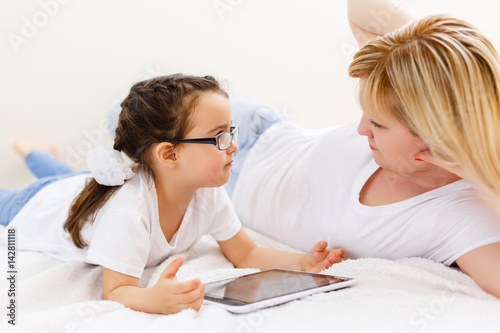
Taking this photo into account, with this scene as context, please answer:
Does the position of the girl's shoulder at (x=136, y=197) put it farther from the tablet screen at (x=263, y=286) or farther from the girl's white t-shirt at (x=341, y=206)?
the girl's white t-shirt at (x=341, y=206)

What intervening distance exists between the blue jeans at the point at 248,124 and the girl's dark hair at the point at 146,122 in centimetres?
41

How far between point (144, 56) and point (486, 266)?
1.68 meters

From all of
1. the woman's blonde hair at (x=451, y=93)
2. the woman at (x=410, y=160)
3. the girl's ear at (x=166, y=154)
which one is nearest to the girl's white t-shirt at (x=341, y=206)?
the woman at (x=410, y=160)

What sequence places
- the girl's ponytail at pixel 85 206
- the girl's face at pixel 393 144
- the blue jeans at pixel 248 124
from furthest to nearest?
the blue jeans at pixel 248 124, the girl's ponytail at pixel 85 206, the girl's face at pixel 393 144

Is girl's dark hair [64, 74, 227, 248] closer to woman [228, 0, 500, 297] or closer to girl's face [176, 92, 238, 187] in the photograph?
girl's face [176, 92, 238, 187]

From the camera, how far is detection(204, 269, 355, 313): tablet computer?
932mm

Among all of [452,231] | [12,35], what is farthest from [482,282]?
[12,35]

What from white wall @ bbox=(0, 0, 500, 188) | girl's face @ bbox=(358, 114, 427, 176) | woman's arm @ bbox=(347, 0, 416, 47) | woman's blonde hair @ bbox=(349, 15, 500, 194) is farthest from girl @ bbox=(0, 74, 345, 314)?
white wall @ bbox=(0, 0, 500, 188)

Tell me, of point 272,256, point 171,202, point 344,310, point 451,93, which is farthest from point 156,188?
point 451,93

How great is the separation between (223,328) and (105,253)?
0.37 metres

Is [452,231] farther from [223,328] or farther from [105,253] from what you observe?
[105,253]

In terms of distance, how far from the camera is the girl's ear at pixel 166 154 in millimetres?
1205

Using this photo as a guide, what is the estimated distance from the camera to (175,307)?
0.94 metres

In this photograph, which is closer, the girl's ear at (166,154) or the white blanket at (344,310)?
the white blanket at (344,310)
